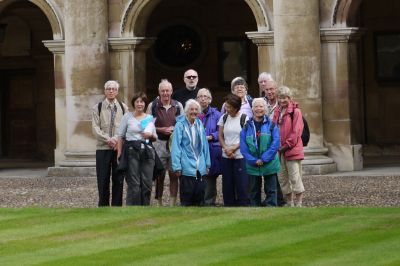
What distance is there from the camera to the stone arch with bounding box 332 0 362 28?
27984 mm

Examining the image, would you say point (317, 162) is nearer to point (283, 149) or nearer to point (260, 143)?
point (283, 149)

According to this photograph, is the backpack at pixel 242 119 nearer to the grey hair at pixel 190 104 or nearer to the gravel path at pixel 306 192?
the grey hair at pixel 190 104

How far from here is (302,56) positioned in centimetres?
2775

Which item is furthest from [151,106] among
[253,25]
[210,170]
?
[253,25]

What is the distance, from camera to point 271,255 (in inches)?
565

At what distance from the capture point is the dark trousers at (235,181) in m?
19.5

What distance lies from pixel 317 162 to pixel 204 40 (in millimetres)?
7874

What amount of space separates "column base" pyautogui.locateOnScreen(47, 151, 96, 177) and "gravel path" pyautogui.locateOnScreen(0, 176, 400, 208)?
1.84ft

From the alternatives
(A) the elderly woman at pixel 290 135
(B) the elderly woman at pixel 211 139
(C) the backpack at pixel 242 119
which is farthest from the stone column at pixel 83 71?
(A) the elderly woman at pixel 290 135

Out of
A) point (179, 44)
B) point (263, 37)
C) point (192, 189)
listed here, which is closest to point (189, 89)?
point (192, 189)

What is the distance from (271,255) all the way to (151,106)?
6.44 meters

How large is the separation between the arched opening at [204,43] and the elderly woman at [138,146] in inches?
584

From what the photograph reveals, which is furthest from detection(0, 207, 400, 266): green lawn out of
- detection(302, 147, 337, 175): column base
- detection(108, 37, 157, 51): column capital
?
detection(108, 37, 157, 51): column capital

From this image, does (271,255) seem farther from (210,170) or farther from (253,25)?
(253,25)
